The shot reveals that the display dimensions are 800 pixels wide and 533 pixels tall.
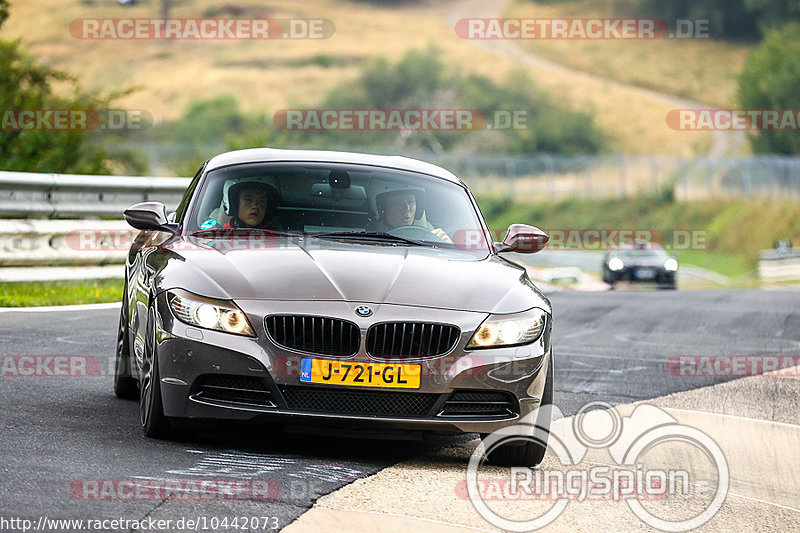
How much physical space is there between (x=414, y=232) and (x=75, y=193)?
27.5 ft

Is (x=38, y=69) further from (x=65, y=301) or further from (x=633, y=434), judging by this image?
(x=633, y=434)

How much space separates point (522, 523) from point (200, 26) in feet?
473

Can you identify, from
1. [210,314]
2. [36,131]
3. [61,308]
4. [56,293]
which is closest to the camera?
[210,314]

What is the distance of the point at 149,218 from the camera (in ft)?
24.1

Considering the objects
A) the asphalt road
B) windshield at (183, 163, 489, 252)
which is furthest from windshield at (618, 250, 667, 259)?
windshield at (183, 163, 489, 252)

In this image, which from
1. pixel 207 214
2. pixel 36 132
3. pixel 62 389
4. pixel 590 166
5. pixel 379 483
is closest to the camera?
pixel 379 483

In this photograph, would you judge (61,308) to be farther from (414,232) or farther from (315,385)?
(315,385)

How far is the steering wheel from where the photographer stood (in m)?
7.40

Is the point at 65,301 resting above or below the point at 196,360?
below

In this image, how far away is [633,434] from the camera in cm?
762

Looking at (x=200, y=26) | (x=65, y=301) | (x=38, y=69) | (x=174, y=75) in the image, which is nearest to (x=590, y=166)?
(x=38, y=69)

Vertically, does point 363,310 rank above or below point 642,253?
above

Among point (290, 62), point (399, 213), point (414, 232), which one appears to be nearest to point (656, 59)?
point (290, 62)

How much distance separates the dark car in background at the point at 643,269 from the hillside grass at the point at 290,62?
6615 centimetres
